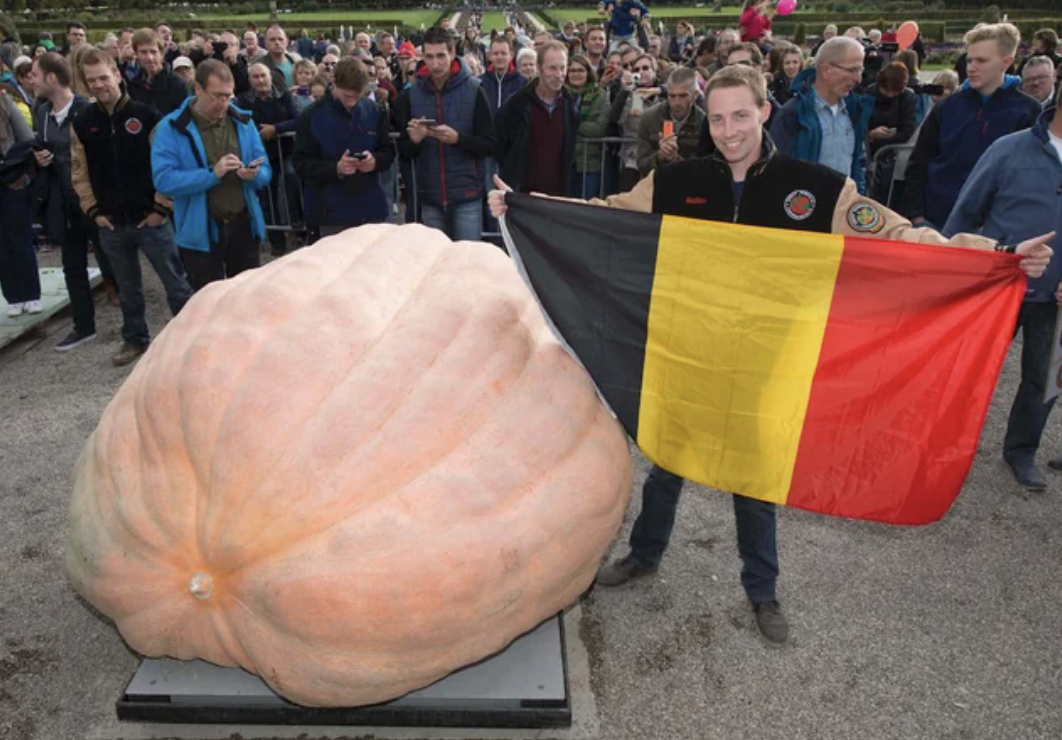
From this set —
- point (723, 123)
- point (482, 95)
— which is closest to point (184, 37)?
point (482, 95)

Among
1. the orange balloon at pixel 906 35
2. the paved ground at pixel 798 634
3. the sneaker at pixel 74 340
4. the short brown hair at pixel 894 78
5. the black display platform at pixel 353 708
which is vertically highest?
the orange balloon at pixel 906 35

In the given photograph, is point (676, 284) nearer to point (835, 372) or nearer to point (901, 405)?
point (835, 372)

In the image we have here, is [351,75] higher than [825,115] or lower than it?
higher

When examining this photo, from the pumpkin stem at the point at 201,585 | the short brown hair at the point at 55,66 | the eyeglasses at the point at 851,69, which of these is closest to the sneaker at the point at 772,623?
the pumpkin stem at the point at 201,585

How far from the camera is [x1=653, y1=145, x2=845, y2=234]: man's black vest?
10.7 feet

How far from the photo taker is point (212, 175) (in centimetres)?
560

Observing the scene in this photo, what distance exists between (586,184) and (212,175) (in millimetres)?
3653

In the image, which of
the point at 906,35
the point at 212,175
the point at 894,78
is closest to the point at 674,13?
the point at 906,35

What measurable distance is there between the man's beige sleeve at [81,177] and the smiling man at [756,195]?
3.76 metres

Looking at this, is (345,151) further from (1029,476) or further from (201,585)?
(1029,476)

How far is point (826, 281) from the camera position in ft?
10.4

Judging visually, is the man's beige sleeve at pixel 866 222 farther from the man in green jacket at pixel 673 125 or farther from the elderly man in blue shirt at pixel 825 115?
the man in green jacket at pixel 673 125

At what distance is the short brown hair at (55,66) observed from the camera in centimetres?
618

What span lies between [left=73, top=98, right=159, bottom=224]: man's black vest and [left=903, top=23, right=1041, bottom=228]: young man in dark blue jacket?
535cm
